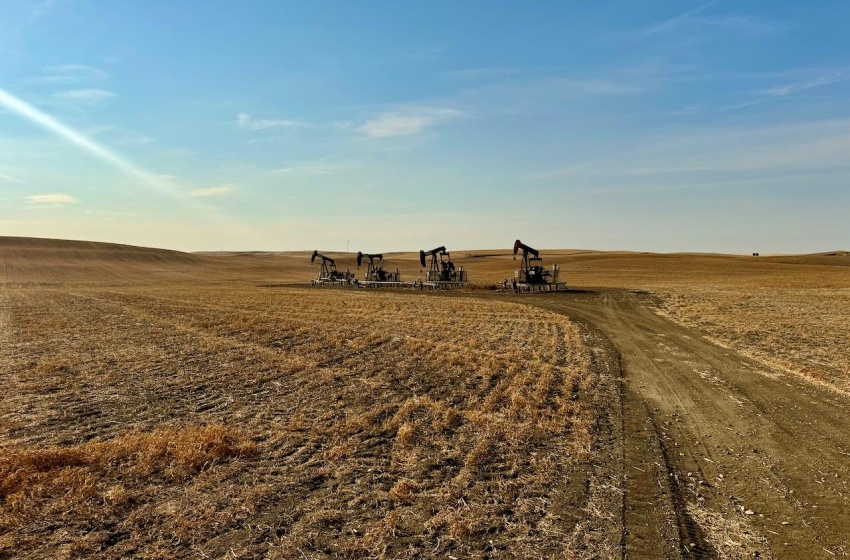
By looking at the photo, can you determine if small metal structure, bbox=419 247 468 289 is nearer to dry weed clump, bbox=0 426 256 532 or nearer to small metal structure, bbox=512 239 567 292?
small metal structure, bbox=512 239 567 292

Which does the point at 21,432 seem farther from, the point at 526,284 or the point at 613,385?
the point at 526,284

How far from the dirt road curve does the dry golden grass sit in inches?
30.4

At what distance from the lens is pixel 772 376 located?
1284cm

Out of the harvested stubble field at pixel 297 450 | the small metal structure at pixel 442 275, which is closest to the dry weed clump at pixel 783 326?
the harvested stubble field at pixel 297 450

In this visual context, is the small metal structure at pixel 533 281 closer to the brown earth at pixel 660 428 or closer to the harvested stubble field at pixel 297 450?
the brown earth at pixel 660 428

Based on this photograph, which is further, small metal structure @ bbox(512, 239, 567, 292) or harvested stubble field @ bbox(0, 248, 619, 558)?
small metal structure @ bbox(512, 239, 567, 292)

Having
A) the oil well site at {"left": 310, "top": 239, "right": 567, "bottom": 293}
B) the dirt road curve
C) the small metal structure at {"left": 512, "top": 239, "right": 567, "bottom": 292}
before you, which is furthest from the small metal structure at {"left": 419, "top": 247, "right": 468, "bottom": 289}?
the dirt road curve

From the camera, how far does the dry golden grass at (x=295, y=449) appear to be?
530cm

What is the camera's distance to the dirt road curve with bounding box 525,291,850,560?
5.31m

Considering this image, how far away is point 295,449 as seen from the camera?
7.79 meters

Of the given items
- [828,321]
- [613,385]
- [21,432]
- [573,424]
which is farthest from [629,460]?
[828,321]

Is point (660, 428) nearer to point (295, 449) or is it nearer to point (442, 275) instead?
point (295, 449)

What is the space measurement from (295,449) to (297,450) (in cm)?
6

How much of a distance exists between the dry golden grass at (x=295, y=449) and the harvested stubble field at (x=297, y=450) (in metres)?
0.03
